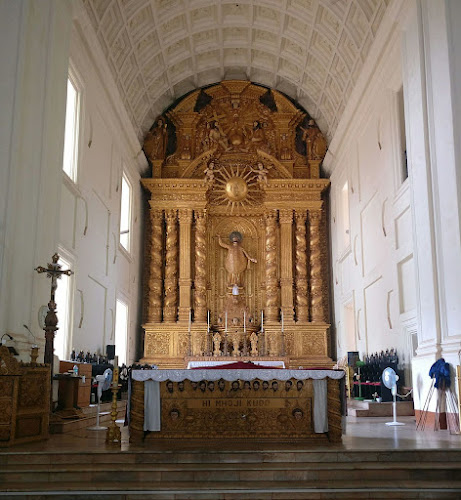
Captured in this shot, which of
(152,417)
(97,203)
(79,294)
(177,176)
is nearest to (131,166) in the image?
(177,176)

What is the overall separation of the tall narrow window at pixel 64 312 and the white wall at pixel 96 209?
166mm

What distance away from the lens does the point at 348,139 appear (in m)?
18.8

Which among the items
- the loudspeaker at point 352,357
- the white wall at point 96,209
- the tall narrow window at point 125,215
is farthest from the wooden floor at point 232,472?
the tall narrow window at point 125,215

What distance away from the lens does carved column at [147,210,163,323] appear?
20609 mm

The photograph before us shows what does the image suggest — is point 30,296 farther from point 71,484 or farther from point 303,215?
point 303,215

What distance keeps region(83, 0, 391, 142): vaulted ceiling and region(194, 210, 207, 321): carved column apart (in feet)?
11.7

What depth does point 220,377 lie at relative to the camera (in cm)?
895

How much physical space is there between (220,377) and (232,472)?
70.3 inches

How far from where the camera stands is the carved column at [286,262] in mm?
20688

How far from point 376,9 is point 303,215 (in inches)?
329

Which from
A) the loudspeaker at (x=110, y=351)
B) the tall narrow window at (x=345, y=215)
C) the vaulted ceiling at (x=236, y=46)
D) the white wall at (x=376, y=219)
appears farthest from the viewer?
the tall narrow window at (x=345, y=215)

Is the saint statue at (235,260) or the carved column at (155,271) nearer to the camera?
the carved column at (155,271)

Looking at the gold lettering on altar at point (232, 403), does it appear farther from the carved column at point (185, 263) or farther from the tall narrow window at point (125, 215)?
the carved column at point (185, 263)

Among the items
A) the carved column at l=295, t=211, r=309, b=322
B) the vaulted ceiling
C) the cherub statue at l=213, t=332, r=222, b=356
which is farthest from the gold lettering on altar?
the carved column at l=295, t=211, r=309, b=322
